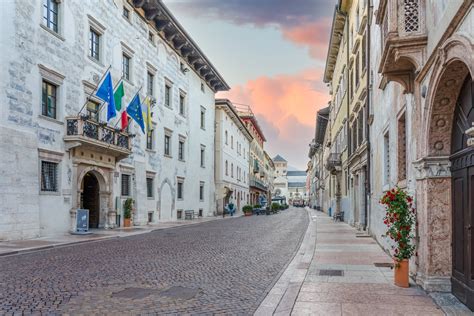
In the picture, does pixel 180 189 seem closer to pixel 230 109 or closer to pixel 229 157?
pixel 229 157

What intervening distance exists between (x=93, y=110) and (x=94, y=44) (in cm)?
353

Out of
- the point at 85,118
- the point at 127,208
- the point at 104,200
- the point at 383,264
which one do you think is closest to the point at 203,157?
the point at 127,208

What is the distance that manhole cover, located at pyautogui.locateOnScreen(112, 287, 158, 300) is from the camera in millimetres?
7168

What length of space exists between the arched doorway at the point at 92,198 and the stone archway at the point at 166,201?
6827 millimetres

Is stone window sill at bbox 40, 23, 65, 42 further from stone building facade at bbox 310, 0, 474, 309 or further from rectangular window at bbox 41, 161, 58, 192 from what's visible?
stone building facade at bbox 310, 0, 474, 309

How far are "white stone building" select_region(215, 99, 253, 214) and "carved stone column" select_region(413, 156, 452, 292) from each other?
3861 cm

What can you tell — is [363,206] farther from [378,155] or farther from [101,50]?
[101,50]

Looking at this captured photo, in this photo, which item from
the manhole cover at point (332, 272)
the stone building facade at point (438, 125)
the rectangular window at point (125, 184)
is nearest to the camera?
the stone building facade at point (438, 125)

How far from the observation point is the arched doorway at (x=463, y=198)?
6012mm

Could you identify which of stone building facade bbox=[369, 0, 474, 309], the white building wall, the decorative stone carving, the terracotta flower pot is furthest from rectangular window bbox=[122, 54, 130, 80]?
the decorative stone carving

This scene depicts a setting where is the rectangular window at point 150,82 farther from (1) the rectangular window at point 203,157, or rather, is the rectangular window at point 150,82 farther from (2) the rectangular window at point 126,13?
(1) the rectangular window at point 203,157

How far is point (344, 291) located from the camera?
7.41 metres

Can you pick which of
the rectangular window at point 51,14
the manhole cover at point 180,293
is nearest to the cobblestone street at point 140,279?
the manhole cover at point 180,293

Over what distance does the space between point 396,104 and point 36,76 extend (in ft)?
44.5
